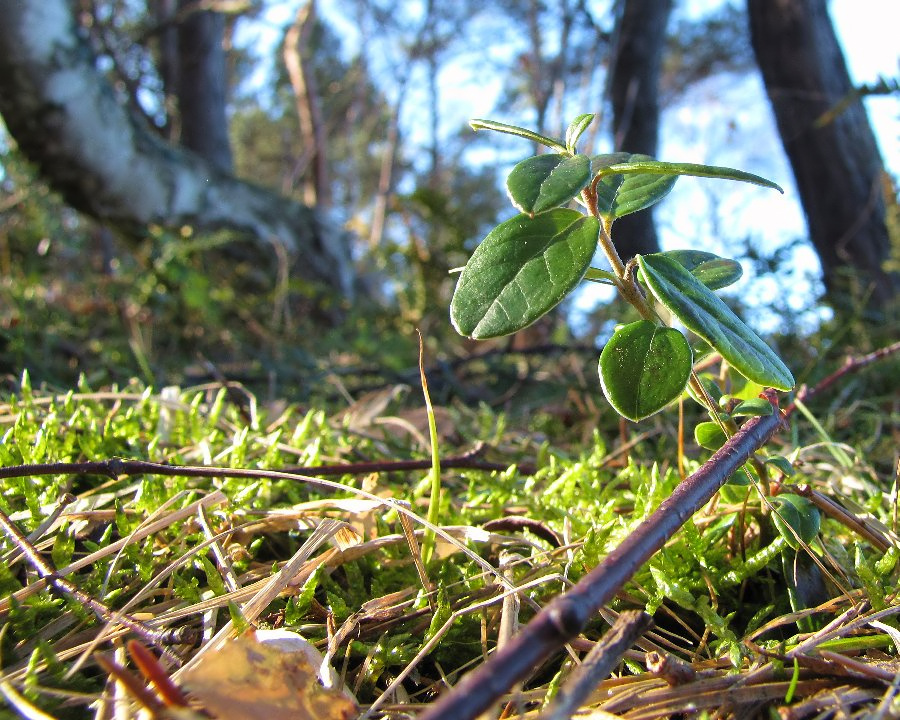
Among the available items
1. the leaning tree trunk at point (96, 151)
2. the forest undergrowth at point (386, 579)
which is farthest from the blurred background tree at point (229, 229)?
the forest undergrowth at point (386, 579)

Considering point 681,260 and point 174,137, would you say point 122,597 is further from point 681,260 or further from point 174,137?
point 174,137

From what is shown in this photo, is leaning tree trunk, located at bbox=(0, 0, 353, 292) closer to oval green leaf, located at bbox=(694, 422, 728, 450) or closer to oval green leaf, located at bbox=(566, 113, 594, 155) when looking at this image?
oval green leaf, located at bbox=(566, 113, 594, 155)

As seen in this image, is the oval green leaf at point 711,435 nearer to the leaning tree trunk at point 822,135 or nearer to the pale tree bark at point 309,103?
the leaning tree trunk at point 822,135

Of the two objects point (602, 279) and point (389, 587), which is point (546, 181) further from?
point (389, 587)

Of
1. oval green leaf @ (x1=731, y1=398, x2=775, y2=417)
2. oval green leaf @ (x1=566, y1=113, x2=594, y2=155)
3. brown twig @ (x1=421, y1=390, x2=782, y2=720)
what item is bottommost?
brown twig @ (x1=421, y1=390, x2=782, y2=720)

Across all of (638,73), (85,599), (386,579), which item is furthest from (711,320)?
(638,73)

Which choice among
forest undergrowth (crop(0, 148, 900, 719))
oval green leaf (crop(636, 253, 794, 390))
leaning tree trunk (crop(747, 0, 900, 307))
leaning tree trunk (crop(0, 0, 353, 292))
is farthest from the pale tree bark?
oval green leaf (crop(636, 253, 794, 390))
